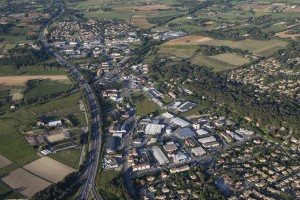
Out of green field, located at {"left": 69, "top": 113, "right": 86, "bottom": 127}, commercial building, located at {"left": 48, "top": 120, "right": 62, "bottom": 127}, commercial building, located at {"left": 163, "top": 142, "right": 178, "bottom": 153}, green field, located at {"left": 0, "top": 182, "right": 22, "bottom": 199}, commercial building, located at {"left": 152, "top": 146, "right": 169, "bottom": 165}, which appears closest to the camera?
green field, located at {"left": 0, "top": 182, "right": 22, "bottom": 199}

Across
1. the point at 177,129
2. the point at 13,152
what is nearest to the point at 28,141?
the point at 13,152

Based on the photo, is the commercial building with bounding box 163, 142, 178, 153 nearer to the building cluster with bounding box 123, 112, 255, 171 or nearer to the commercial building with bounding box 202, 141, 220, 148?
the building cluster with bounding box 123, 112, 255, 171

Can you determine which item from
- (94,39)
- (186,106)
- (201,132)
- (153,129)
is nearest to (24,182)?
(153,129)

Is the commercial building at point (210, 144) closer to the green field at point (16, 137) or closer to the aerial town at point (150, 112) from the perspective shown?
the aerial town at point (150, 112)

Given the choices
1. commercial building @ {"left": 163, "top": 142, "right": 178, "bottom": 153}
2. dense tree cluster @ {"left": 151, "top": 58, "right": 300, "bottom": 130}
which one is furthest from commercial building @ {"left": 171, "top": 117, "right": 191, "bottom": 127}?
dense tree cluster @ {"left": 151, "top": 58, "right": 300, "bottom": 130}

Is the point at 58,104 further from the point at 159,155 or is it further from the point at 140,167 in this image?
the point at 140,167
